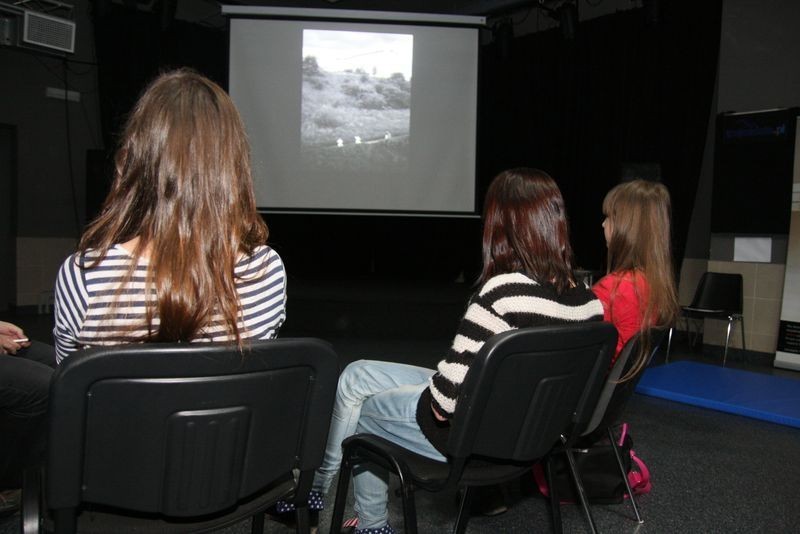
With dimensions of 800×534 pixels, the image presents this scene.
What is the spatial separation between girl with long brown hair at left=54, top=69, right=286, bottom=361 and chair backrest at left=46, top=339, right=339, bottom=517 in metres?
0.08

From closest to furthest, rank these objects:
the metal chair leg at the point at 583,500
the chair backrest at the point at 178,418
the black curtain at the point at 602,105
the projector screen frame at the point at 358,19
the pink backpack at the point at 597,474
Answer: the chair backrest at the point at 178,418 < the metal chair leg at the point at 583,500 < the pink backpack at the point at 597,474 < the black curtain at the point at 602,105 < the projector screen frame at the point at 358,19

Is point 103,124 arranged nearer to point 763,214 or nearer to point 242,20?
point 242,20

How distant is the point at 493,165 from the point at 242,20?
308cm

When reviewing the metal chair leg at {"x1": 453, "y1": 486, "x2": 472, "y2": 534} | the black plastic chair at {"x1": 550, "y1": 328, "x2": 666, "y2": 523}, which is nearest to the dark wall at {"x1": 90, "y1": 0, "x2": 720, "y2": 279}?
the black plastic chair at {"x1": 550, "y1": 328, "x2": 666, "y2": 523}

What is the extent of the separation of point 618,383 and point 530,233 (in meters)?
0.57

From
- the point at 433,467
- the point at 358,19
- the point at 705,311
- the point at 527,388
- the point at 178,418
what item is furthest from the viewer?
the point at 358,19

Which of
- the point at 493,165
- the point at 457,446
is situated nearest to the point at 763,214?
the point at 493,165

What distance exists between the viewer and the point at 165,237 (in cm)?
94

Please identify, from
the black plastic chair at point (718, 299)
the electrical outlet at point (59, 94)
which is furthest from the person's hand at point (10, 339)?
the electrical outlet at point (59, 94)

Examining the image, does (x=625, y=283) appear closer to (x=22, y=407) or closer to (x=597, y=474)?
(x=597, y=474)

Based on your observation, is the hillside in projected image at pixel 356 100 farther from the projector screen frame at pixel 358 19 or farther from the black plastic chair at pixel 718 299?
the black plastic chair at pixel 718 299

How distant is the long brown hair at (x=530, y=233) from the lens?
135 cm

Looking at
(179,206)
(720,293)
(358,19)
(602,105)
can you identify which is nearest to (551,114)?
(602,105)

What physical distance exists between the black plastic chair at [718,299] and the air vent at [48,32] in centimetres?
536
